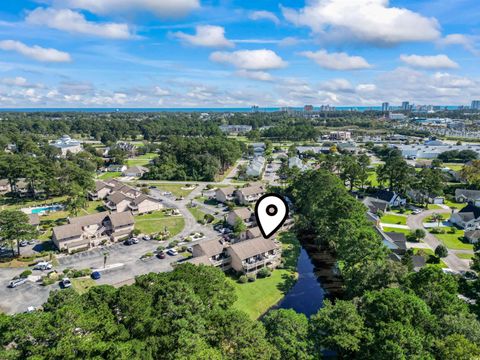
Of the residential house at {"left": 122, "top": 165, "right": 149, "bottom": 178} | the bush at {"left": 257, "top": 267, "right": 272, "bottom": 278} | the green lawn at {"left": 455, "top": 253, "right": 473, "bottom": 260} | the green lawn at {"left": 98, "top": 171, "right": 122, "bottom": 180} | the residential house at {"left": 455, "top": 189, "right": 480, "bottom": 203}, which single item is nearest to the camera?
the bush at {"left": 257, "top": 267, "right": 272, "bottom": 278}

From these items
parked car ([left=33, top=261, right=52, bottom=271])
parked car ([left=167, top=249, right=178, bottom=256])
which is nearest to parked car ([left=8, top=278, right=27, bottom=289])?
parked car ([left=33, top=261, right=52, bottom=271])

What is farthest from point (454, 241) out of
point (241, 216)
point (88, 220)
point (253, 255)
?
point (88, 220)

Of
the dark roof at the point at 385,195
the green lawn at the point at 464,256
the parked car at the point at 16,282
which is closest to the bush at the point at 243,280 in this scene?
the parked car at the point at 16,282

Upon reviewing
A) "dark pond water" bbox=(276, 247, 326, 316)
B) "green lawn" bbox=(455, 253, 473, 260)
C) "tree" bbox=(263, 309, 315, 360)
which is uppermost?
"tree" bbox=(263, 309, 315, 360)

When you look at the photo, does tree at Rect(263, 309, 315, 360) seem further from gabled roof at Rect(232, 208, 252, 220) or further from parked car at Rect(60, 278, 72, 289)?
gabled roof at Rect(232, 208, 252, 220)

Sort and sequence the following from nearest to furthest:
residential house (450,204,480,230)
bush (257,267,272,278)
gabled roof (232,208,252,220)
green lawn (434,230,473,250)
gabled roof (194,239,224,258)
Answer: bush (257,267,272,278), gabled roof (194,239,224,258), green lawn (434,230,473,250), residential house (450,204,480,230), gabled roof (232,208,252,220)

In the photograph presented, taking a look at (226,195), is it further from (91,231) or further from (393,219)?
Answer: (393,219)

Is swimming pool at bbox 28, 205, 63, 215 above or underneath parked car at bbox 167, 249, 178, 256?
above

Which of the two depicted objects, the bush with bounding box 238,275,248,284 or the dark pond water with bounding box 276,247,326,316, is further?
the bush with bounding box 238,275,248,284
